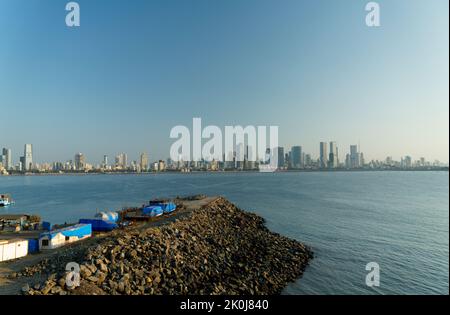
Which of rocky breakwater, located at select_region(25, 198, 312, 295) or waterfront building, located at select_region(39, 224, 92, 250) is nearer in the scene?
rocky breakwater, located at select_region(25, 198, 312, 295)

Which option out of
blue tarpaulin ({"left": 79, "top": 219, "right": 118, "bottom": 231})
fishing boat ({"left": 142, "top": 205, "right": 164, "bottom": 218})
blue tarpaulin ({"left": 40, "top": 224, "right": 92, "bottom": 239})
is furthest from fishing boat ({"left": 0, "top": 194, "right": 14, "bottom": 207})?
blue tarpaulin ({"left": 40, "top": 224, "right": 92, "bottom": 239})

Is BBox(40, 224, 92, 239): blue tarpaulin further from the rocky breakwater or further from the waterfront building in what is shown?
the rocky breakwater

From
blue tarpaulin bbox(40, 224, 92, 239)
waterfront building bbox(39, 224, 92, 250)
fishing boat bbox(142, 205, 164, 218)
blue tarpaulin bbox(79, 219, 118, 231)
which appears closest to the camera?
waterfront building bbox(39, 224, 92, 250)

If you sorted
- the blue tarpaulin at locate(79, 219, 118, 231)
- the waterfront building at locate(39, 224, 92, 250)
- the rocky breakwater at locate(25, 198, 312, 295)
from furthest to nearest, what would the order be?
1. the blue tarpaulin at locate(79, 219, 118, 231)
2. the waterfront building at locate(39, 224, 92, 250)
3. the rocky breakwater at locate(25, 198, 312, 295)

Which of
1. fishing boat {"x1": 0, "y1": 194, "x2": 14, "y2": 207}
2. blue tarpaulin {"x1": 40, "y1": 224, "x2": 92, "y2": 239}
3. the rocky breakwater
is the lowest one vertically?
fishing boat {"x1": 0, "y1": 194, "x2": 14, "y2": 207}


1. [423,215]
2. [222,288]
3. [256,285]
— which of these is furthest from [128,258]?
[423,215]

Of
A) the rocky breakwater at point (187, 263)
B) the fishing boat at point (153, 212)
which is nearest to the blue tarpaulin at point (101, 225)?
the rocky breakwater at point (187, 263)

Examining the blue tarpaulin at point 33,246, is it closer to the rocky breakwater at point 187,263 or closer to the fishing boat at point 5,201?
the rocky breakwater at point 187,263
